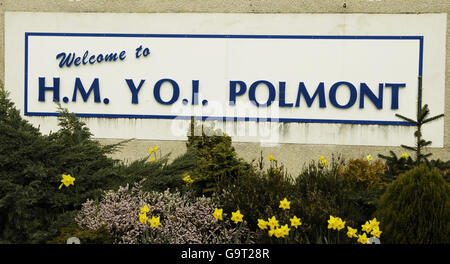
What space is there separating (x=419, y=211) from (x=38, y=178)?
347 centimetres

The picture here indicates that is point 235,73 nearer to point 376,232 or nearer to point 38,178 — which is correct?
point 38,178

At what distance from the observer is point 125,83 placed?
7996mm

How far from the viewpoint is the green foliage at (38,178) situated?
3.66 m

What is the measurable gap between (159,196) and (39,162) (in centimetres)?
123

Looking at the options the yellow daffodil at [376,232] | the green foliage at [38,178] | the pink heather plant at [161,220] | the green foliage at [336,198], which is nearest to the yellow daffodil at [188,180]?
the pink heather plant at [161,220]

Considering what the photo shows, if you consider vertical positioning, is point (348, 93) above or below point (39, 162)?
above

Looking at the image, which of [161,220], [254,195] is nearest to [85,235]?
[161,220]

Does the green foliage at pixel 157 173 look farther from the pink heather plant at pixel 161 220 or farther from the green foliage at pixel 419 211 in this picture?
the green foliage at pixel 419 211

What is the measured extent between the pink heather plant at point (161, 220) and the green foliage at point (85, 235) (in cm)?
10

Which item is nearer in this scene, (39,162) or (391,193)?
(391,193)

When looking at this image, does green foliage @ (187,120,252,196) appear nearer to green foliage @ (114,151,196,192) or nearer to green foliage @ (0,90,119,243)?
green foliage @ (114,151,196,192)
